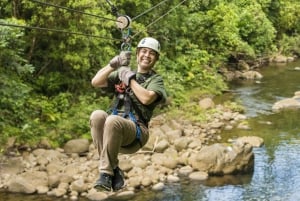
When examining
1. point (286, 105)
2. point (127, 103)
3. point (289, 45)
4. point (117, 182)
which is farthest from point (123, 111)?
point (289, 45)

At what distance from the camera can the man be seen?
4.32 m

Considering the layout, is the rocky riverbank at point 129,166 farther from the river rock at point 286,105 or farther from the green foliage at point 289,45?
the green foliage at point 289,45

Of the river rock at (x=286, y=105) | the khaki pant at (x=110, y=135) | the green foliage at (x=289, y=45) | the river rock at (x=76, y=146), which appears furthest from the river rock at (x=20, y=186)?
the green foliage at (x=289, y=45)

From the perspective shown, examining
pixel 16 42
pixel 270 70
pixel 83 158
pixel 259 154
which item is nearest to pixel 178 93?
pixel 259 154

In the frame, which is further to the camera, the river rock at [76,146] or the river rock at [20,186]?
the river rock at [76,146]

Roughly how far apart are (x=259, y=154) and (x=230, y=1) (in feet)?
33.3

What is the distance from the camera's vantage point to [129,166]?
11.1m

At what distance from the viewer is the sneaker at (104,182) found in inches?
172

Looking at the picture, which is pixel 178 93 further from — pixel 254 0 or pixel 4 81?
pixel 254 0

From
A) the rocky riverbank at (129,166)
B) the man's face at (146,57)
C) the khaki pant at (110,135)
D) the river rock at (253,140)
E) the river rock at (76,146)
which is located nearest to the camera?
the khaki pant at (110,135)

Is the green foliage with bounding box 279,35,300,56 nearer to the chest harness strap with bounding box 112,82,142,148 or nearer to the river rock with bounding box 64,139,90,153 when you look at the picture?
the river rock with bounding box 64,139,90,153

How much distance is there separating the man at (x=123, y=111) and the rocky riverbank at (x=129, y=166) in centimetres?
554

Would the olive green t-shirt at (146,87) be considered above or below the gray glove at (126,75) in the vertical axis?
below

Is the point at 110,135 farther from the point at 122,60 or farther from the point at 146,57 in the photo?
the point at 146,57
